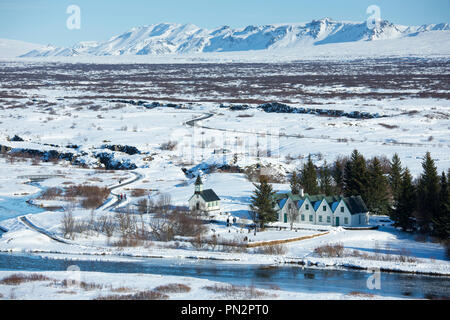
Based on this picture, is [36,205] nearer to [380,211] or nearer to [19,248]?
[19,248]

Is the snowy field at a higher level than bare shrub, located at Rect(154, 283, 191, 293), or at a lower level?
higher

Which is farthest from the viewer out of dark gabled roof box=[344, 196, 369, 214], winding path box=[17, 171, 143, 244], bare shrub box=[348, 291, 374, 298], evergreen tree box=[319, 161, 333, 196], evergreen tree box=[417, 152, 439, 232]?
evergreen tree box=[319, 161, 333, 196]

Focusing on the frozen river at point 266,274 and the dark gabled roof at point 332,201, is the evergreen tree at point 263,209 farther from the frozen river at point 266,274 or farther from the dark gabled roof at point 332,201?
the frozen river at point 266,274

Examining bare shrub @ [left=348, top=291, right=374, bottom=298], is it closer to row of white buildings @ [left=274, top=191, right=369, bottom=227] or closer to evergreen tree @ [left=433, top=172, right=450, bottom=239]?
evergreen tree @ [left=433, top=172, right=450, bottom=239]

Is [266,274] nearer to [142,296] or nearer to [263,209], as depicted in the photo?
[142,296]

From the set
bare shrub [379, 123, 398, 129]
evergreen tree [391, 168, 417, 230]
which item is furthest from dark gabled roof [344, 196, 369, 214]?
bare shrub [379, 123, 398, 129]

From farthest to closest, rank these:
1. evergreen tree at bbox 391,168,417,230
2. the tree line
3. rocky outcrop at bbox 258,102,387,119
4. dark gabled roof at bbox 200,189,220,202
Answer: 1. rocky outcrop at bbox 258,102,387,119
2. dark gabled roof at bbox 200,189,220,202
3. evergreen tree at bbox 391,168,417,230
4. the tree line

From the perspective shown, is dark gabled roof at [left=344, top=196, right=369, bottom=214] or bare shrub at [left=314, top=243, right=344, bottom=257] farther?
dark gabled roof at [left=344, top=196, right=369, bottom=214]

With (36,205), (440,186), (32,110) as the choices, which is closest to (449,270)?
(440,186)
